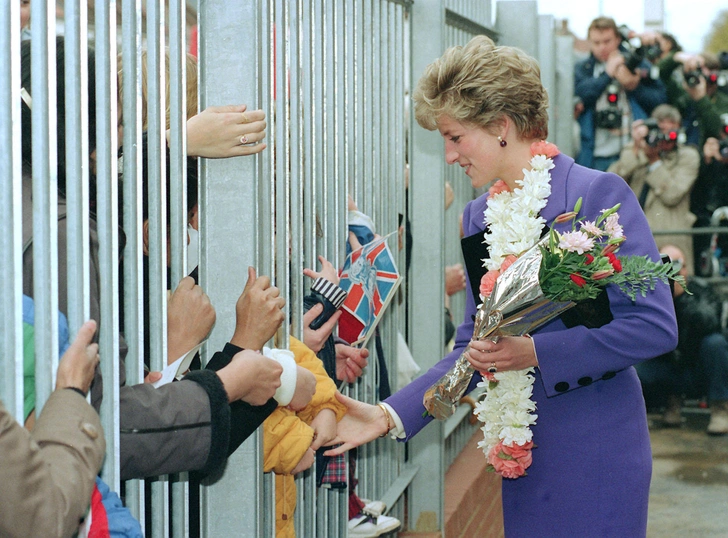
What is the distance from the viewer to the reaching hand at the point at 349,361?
11.2 feet

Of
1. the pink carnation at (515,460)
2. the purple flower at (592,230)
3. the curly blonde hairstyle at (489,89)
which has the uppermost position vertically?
the curly blonde hairstyle at (489,89)

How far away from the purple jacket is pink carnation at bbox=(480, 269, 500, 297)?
0.56ft

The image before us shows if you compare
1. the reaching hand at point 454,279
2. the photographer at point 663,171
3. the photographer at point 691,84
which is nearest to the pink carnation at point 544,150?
the reaching hand at point 454,279

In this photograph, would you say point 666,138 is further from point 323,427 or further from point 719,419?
point 323,427

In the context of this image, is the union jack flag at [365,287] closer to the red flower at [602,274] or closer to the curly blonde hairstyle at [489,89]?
the curly blonde hairstyle at [489,89]

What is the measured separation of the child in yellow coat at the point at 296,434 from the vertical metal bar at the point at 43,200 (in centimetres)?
97

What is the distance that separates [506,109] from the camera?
299 centimetres

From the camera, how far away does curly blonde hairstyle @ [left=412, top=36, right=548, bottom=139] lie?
297cm

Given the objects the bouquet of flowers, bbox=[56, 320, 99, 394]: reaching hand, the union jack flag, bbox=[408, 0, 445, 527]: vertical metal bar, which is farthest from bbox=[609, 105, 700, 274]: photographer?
bbox=[56, 320, 99, 394]: reaching hand

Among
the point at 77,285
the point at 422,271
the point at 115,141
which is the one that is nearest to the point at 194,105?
the point at 115,141

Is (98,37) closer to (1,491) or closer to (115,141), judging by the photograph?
(115,141)

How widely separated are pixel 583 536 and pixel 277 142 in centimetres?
132

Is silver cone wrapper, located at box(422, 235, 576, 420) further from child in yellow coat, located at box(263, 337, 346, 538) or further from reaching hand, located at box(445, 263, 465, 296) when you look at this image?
reaching hand, located at box(445, 263, 465, 296)

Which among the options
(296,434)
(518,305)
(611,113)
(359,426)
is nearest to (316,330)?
(359,426)
